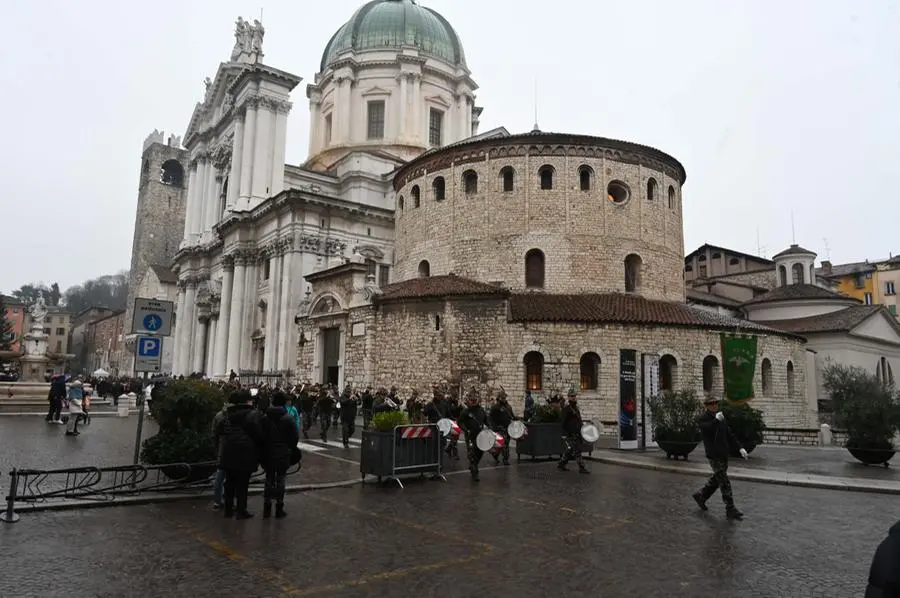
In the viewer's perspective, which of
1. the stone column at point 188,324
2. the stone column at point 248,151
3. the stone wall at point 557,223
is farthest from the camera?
the stone column at point 188,324

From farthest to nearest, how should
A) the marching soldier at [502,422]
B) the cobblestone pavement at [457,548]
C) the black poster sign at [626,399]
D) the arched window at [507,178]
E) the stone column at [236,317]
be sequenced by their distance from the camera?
the stone column at [236,317] → the arched window at [507,178] → the black poster sign at [626,399] → the marching soldier at [502,422] → the cobblestone pavement at [457,548]

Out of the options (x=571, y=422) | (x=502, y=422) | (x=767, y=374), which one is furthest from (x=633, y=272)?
(x=571, y=422)

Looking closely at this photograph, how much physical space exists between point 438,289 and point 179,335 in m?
34.7

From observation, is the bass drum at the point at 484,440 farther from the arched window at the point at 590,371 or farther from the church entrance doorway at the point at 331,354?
the church entrance doorway at the point at 331,354

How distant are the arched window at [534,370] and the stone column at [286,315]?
17733 mm

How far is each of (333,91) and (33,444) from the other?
1614 inches

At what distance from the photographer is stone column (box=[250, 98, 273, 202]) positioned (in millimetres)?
43281

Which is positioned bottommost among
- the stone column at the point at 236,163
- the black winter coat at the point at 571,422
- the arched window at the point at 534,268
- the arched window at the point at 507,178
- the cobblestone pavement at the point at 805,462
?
the cobblestone pavement at the point at 805,462

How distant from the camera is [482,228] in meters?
29.2

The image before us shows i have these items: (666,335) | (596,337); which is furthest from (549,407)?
(666,335)

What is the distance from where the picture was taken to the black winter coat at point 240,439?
8.45m

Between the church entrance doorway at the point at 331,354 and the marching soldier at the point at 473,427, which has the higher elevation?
the church entrance doorway at the point at 331,354

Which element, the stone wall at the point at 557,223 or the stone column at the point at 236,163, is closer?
the stone wall at the point at 557,223

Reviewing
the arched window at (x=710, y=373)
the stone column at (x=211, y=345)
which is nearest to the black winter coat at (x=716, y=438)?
the arched window at (x=710, y=373)
